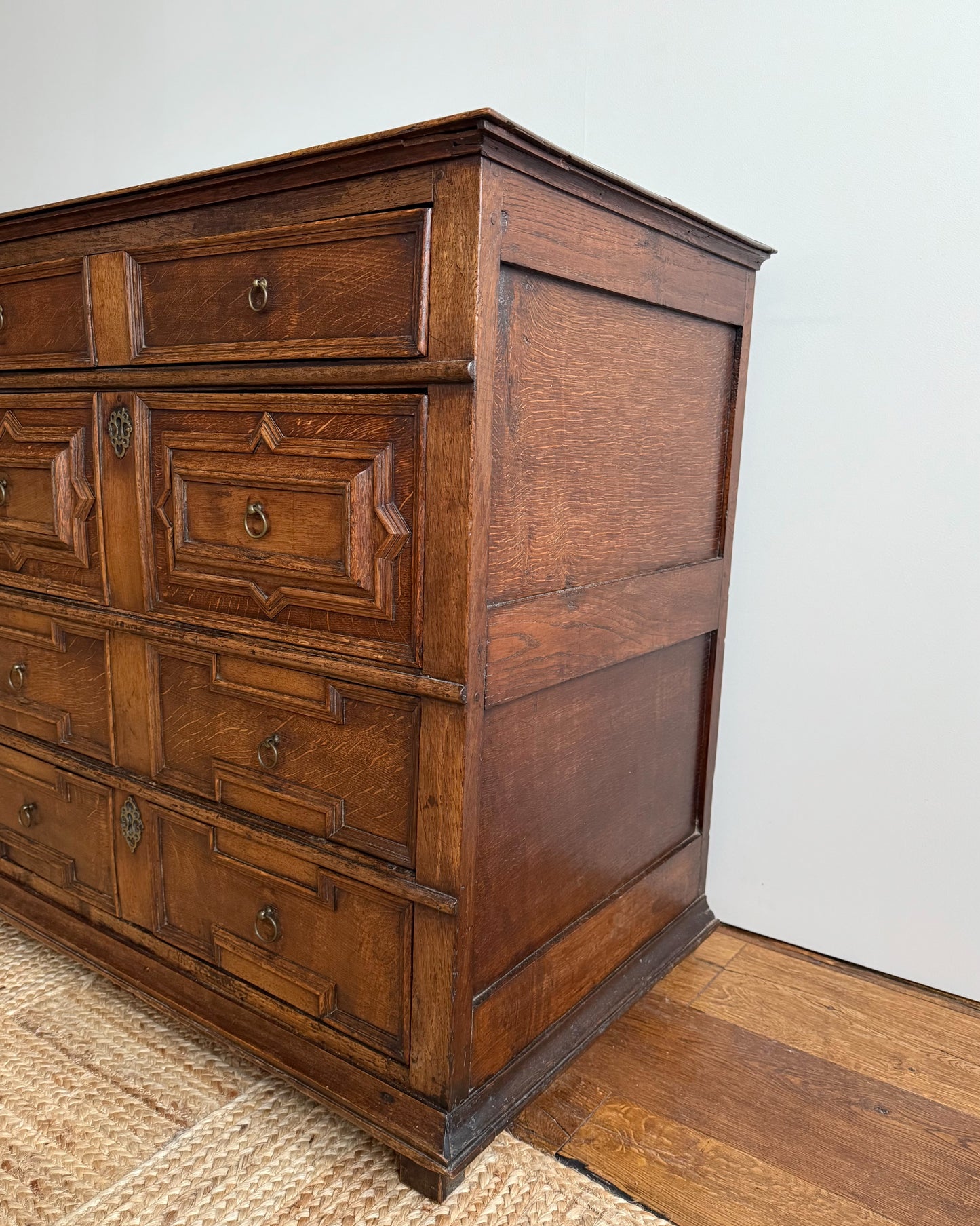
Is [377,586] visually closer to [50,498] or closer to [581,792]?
[581,792]

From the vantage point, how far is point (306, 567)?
1149 millimetres

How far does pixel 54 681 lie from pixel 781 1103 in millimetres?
1287

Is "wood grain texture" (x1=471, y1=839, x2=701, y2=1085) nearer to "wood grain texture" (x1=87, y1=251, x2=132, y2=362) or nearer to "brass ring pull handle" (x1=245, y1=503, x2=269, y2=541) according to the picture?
"brass ring pull handle" (x1=245, y1=503, x2=269, y2=541)

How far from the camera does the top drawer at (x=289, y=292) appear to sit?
103 cm

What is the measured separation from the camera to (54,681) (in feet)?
5.08


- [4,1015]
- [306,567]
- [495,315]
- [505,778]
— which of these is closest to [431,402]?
[495,315]

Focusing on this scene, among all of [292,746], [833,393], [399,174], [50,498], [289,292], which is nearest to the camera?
[399,174]

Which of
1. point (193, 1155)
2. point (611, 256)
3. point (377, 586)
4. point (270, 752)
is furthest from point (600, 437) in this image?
point (193, 1155)

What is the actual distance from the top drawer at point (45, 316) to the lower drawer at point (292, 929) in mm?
707

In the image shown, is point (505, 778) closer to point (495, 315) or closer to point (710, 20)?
point (495, 315)

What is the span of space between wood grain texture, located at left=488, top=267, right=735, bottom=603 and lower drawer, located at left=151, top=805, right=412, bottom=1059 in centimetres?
45

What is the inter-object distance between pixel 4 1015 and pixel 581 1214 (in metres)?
0.97

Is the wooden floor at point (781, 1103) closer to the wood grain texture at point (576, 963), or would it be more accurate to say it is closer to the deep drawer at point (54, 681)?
the wood grain texture at point (576, 963)

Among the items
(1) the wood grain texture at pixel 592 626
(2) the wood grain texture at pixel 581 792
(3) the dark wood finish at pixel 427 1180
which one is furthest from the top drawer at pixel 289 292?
(3) the dark wood finish at pixel 427 1180
